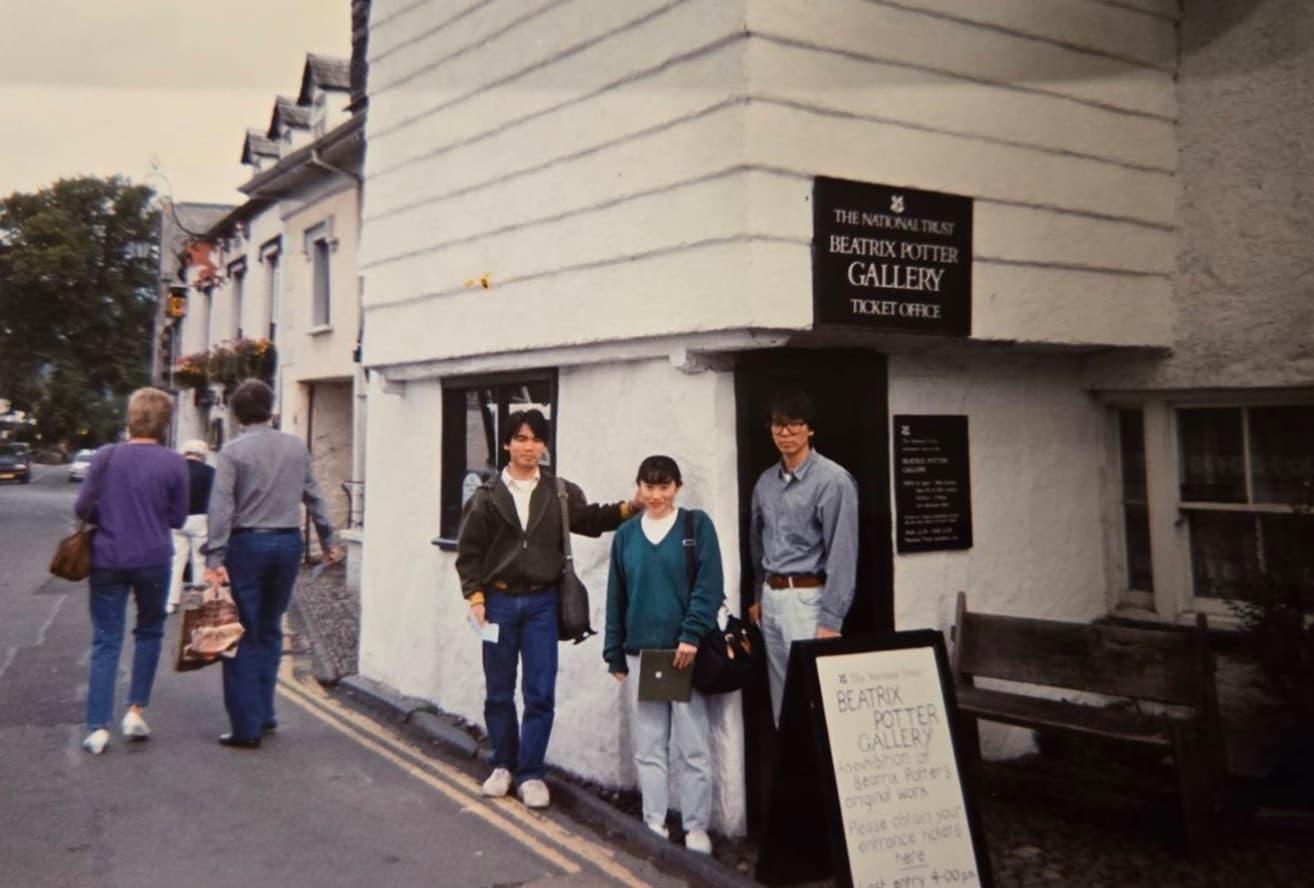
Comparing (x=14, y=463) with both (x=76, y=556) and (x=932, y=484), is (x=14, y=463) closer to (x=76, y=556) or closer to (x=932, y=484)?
(x=76, y=556)

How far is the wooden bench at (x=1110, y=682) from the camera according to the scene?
15.4 feet

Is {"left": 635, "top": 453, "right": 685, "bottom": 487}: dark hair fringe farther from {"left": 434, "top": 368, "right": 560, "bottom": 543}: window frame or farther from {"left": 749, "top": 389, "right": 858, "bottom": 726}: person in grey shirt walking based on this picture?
{"left": 434, "top": 368, "right": 560, "bottom": 543}: window frame

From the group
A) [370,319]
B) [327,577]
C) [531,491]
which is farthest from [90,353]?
[531,491]

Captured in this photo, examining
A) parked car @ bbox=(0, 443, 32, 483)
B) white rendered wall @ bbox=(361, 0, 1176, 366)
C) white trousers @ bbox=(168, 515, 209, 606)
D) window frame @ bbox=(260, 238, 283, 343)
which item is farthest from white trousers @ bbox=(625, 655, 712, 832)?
parked car @ bbox=(0, 443, 32, 483)

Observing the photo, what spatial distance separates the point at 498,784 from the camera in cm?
547

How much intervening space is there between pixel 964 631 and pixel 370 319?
473cm

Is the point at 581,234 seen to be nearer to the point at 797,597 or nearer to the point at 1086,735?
the point at 797,597

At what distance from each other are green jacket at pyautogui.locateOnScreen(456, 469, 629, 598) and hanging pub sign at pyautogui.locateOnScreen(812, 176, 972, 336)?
58.3 inches

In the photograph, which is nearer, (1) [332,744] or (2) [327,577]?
(1) [332,744]

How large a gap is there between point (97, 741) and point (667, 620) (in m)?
3.51

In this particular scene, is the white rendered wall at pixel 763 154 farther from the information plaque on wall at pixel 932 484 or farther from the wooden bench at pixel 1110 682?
the wooden bench at pixel 1110 682

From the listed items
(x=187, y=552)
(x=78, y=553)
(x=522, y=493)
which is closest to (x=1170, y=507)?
(x=522, y=493)

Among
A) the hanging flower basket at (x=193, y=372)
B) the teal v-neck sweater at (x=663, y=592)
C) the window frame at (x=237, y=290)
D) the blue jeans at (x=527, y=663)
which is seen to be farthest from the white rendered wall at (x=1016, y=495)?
the hanging flower basket at (x=193, y=372)

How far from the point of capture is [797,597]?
15.5 feet
